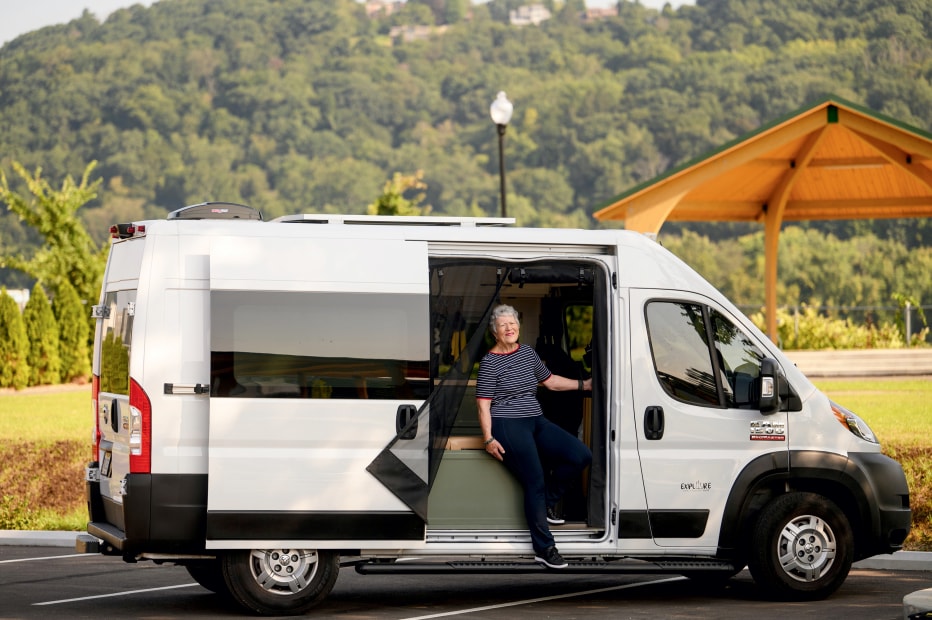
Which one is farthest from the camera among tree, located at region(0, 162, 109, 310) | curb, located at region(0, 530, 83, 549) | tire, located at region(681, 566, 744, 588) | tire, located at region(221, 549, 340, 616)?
tree, located at region(0, 162, 109, 310)

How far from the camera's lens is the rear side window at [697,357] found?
945 centimetres

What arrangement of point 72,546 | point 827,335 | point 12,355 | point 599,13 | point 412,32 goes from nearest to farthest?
point 72,546, point 12,355, point 827,335, point 599,13, point 412,32

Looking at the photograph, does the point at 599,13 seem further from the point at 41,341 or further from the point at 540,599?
the point at 540,599

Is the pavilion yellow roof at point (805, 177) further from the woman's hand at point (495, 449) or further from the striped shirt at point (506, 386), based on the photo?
the woman's hand at point (495, 449)

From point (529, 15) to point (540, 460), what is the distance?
145m

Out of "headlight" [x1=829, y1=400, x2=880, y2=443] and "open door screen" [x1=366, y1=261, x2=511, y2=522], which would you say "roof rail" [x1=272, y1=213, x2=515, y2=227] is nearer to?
"open door screen" [x1=366, y1=261, x2=511, y2=522]

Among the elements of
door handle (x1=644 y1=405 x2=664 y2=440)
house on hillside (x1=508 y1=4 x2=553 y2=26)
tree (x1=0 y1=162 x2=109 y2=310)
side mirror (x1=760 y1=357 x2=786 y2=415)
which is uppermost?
house on hillside (x1=508 y1=4 x2=553 y2=26)

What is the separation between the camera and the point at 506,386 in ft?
31.0

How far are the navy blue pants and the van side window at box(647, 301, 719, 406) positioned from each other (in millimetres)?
755

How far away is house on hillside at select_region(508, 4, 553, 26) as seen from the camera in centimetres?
14612

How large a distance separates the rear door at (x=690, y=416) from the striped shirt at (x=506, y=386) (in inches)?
28.3

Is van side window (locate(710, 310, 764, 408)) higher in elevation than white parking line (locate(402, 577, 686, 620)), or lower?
higher

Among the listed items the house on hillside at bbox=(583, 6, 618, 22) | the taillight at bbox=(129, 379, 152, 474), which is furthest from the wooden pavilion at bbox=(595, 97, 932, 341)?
the house on hillside at bbox=(583, 6, 618, 22)

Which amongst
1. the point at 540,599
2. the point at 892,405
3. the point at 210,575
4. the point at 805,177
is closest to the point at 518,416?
the point at 540,599
